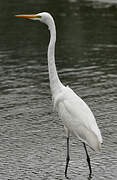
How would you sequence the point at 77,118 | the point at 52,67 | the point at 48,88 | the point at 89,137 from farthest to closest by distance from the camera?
the point at 48,88, the point at 52,67, the point at 77,118, the point at 89,137

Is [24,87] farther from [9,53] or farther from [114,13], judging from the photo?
[114,13]

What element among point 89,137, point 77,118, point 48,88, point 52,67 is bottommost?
point 48,88

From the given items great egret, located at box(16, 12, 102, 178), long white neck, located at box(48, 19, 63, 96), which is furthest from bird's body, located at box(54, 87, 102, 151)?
long white neck, located at box(48, 19, 63, 96)

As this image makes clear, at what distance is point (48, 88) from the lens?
1426cm

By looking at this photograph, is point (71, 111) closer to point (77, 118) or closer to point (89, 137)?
point (77, 118)

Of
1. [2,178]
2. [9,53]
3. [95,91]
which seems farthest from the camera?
[9,53]

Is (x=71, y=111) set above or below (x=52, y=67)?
below

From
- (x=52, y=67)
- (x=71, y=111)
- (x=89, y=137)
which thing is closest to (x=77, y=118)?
(x=71, y=111)

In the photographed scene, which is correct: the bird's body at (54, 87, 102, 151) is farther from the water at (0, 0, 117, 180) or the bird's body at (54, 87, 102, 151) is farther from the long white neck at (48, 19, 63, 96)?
the water at (0, 0, 117, 180)

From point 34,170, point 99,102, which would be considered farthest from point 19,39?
point 34,170

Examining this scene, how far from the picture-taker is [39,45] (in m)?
19.9

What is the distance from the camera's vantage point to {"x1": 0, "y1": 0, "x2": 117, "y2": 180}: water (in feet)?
30.3

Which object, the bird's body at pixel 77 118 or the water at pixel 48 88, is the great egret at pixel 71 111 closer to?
the bird's body at pixel 77 118

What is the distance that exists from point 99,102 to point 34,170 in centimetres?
440
